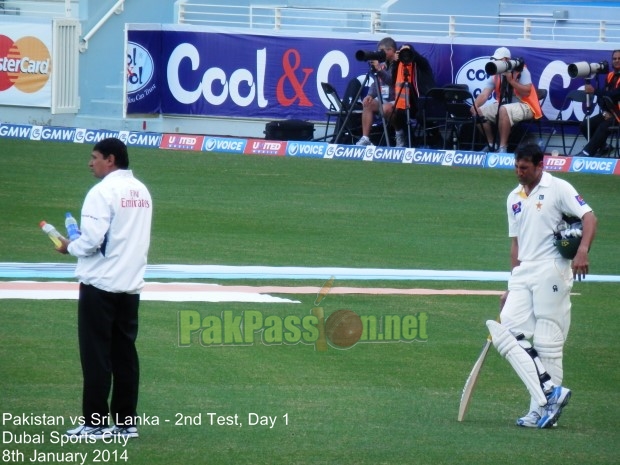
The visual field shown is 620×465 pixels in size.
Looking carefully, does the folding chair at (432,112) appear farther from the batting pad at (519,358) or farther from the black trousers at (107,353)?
the black trousers at (107,353)

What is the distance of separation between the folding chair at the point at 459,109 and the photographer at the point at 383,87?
3.28 feet

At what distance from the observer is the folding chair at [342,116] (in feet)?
78.8

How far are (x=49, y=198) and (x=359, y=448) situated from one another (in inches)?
488

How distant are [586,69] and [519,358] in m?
14.7

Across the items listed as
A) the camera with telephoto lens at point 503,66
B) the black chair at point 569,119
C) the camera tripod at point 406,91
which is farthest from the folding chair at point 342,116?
the black chair at point 569,119

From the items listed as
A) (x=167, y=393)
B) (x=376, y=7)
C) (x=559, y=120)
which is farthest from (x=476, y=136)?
(x=167, y=393)

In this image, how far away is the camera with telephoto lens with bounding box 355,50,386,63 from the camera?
22.6 m

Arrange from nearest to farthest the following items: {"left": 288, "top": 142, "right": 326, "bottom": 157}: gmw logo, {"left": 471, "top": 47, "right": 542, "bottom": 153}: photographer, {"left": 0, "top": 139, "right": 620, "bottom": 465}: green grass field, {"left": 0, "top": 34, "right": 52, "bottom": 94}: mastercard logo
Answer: {"left": 0, "top": 139, "right": 620, "bottom": 465}: green grass field
{"left": 471, "top": 47, "right": 542, "bottom": 153}: photographer
{"left": 288, "top": 142, "right": 326, "bottom": 157}: gmw logo
{"left": 0, "top": 34, "right": 52, "bottom": 94}: mastercard logo

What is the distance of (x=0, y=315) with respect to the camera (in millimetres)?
11438

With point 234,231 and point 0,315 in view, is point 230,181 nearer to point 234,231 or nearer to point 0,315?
point 234,231

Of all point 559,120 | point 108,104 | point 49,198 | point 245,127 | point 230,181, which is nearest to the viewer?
point 49,198

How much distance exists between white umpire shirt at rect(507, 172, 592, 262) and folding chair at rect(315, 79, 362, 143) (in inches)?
603

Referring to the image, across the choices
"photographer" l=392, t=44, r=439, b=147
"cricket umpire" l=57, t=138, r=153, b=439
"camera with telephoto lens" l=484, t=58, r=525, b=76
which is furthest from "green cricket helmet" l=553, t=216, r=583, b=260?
"photographer" l=392, t=44, r=439, b=147

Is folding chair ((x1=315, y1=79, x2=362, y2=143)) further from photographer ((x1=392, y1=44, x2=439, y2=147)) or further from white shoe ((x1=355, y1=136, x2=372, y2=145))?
photographer ((x1=392, y1=44, x2=439, y2=147))
